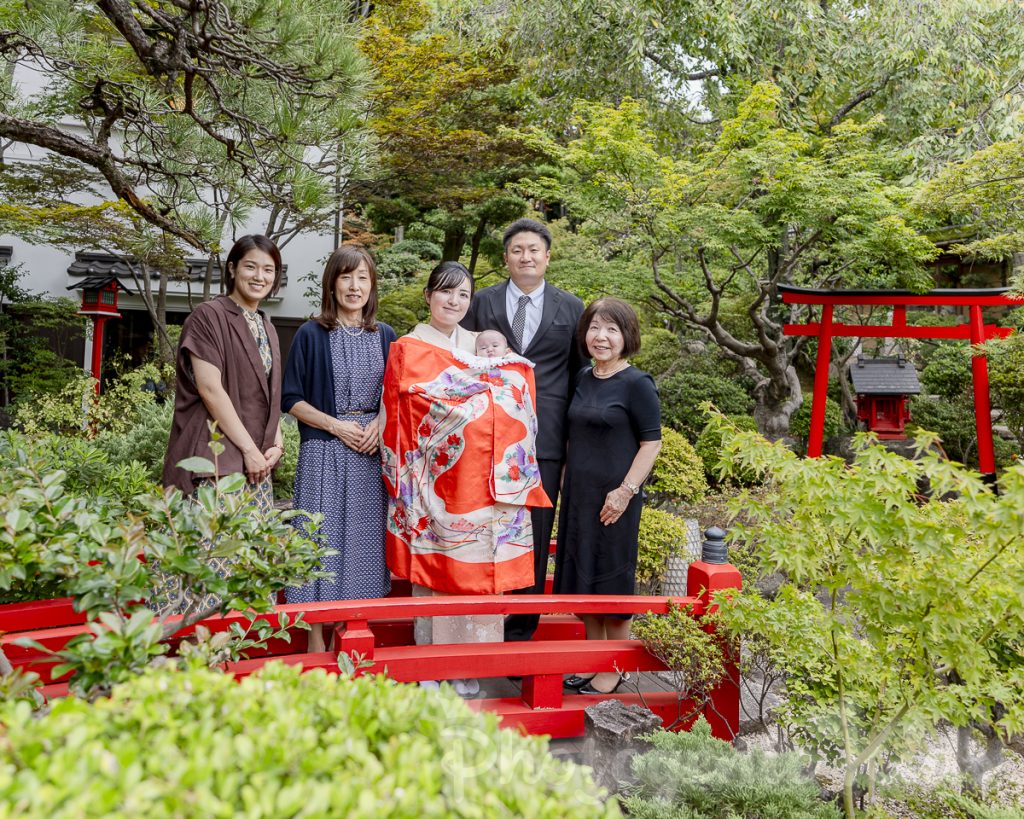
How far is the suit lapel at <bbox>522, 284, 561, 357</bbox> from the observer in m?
3.55

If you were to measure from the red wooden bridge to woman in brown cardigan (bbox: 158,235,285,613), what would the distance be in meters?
0.65

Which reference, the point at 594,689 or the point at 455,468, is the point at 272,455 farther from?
the point at 594,689

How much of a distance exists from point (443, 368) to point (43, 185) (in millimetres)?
9777

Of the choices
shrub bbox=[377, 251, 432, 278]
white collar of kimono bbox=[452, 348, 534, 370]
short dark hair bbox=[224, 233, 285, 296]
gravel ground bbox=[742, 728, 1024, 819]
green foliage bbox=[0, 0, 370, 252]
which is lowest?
gravel ground bbox=[742, 728, 1024, 819]

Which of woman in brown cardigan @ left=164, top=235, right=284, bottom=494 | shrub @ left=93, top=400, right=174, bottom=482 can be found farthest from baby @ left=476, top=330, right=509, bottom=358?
shrub @ left=93, top=400, right=174, bottom=482

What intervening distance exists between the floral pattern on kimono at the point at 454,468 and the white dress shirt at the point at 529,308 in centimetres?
51

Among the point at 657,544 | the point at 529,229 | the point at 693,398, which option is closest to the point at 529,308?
the point at 529,229

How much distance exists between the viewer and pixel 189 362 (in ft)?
9.95

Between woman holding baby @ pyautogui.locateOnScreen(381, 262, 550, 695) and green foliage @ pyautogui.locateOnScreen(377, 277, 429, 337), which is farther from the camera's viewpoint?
green foliage @ pyautogui.locateOnScreen(377, 277, 429, 337)

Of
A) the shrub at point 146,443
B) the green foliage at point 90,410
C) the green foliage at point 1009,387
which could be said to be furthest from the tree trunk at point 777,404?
the green foliage at point 90,410

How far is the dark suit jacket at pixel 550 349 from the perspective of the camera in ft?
11.4

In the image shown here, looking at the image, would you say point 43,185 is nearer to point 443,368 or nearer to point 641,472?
point 443,368

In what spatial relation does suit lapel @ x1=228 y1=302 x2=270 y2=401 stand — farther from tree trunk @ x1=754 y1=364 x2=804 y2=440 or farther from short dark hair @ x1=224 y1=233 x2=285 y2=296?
tree trunk @ x1=754 y1=364 x2=804 y2=440

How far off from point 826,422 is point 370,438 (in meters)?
9.02
